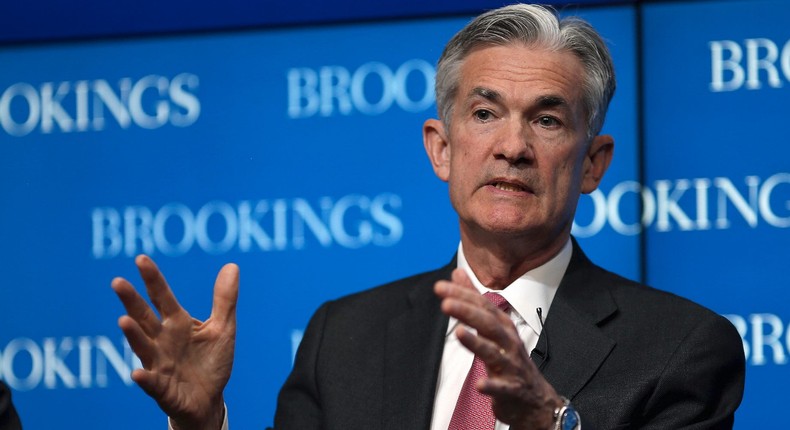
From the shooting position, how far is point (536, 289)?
2588 mm

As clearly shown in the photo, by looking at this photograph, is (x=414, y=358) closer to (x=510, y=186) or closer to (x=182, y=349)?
(x=510, y=186)

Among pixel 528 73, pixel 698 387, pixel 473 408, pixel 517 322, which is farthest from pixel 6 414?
pixel 698 387

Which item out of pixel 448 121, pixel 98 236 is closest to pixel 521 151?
pixel 448 121

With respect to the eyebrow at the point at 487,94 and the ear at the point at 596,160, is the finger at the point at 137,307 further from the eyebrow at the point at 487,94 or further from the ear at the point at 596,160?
the ear at the point at 596,160

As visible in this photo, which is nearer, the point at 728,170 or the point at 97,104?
the point at 728,170

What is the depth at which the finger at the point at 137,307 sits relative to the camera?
6.84ft

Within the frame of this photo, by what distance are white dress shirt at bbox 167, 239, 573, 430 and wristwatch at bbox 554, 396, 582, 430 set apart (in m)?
0.41

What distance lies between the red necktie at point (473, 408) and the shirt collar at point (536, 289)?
0.15 meters

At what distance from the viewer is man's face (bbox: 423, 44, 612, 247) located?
252 centimetres

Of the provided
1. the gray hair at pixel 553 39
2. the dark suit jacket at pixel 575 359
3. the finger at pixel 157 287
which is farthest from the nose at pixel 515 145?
the finger at pixel 157 287

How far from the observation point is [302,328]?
336 centimetres

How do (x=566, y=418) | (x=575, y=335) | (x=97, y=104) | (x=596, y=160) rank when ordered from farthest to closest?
(x=97, y=104)
(x=596, y=160)
(x=575, y=335)
(x=566, y=418)

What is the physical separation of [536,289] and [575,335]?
5.8 inches

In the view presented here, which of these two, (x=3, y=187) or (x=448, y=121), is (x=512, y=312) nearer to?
(x=448, y=121)
